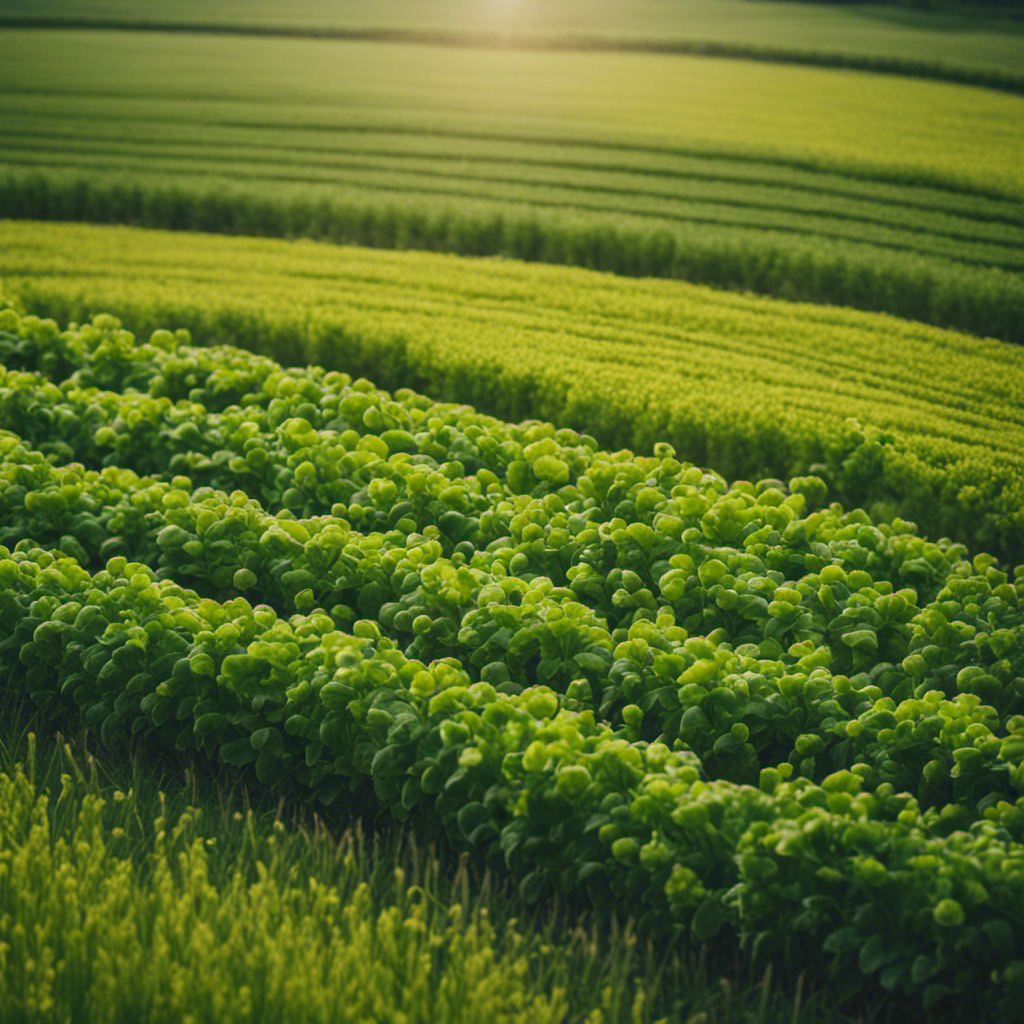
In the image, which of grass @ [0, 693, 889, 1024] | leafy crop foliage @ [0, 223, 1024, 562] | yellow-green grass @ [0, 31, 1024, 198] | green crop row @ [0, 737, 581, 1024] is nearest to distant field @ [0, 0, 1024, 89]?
yellow-green grass @ [0, 31, 1024, 198]

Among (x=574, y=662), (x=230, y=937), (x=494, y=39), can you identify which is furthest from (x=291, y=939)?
(x=494, y=39)

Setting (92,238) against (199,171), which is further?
(199,171)

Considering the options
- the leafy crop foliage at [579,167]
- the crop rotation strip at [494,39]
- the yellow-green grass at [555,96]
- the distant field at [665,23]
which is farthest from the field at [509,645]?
the crop rotation strip at [494,39]

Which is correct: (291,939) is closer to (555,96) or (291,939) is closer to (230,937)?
(230,937)

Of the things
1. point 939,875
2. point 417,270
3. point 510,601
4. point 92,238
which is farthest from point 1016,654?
point 92,238

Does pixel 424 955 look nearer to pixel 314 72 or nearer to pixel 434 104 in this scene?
pixel 434 104

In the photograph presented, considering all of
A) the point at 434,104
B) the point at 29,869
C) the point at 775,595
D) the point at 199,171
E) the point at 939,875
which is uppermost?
the point at 434,104

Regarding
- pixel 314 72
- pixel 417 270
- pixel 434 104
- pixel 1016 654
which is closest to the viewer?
pixel 1016 654
